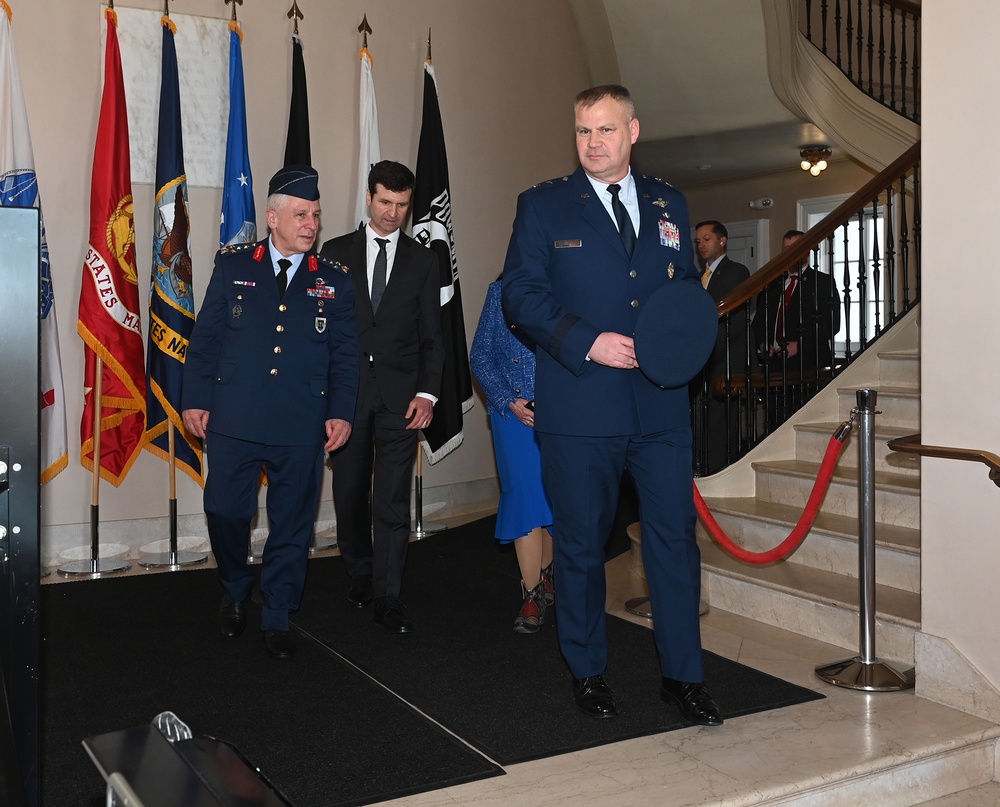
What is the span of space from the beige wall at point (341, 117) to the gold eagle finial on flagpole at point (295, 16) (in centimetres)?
5

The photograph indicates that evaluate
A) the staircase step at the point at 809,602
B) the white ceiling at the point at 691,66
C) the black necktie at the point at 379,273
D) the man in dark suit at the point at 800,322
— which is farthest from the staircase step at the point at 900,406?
the white ceiling at the point at 691,66

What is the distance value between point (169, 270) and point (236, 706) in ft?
→ 9.23

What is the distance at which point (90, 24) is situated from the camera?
518cm

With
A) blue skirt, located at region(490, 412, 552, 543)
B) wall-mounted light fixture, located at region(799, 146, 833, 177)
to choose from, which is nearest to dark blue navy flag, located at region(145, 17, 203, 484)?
blue skirt, located at region(490, 412, 552, 543)

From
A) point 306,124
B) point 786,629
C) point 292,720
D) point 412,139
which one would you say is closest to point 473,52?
point 412,139

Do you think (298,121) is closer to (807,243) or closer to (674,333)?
(807,243)

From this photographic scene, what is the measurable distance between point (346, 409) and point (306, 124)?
252 cm

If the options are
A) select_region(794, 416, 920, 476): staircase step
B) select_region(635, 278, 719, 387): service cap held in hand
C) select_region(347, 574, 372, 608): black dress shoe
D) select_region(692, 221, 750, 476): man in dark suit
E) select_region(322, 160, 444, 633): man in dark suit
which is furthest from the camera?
select_region(692, 221, 750, 476): man in dark suit

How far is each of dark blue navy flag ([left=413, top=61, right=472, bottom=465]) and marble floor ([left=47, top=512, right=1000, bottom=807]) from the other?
9.96 ft

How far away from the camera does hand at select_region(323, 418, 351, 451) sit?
3.58 meters

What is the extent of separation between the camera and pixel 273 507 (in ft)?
11.5

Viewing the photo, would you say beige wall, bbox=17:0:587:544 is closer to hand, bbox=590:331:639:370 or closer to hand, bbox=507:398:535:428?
hand, bbox=507:398:535:428

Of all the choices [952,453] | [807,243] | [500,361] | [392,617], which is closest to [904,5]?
[807,243]

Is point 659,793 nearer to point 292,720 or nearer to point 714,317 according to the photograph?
point 292,720
